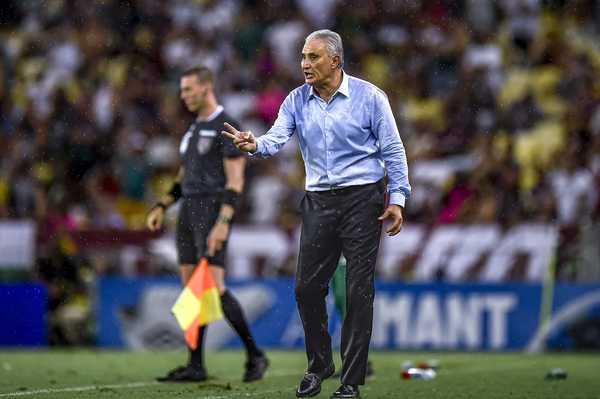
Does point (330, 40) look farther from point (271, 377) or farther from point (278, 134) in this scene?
point (271, 377)

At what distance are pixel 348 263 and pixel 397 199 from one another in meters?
0.52

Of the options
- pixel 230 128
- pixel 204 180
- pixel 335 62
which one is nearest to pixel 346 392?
pixel 230 128

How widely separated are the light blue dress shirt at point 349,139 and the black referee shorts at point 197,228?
75.9 inches

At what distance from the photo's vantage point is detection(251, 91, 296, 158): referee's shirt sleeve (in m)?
7.56

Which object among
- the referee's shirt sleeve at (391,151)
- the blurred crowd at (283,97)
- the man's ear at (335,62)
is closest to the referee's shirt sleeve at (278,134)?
the man's ear at (335,62)

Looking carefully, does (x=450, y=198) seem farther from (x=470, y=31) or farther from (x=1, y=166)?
(x=1, y=166)

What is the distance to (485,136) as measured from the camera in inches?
656

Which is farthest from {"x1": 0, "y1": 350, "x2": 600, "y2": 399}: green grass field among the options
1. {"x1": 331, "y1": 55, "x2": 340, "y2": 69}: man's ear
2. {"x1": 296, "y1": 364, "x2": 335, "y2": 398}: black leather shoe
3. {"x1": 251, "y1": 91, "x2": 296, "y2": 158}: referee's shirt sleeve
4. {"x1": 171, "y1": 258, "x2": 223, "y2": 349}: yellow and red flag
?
{"x1": 331, "y1": 55, "x2": 340, "y2": 69}: man's ear

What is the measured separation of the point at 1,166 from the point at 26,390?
10670mm

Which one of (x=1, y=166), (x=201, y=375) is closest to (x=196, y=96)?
(x=201, y=375)

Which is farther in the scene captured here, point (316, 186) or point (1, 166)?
point (1, 166)

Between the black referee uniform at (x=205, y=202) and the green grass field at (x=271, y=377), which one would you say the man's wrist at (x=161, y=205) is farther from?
the green grass field at (x=271, y=377)

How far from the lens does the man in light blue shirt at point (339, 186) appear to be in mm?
7590

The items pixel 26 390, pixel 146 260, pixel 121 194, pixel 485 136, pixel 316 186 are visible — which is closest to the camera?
pixel 316 186
